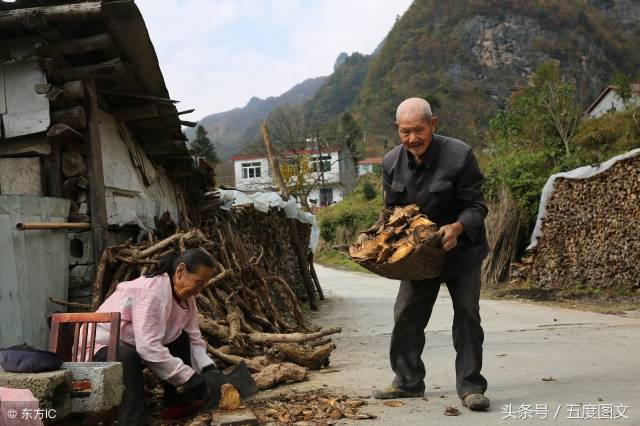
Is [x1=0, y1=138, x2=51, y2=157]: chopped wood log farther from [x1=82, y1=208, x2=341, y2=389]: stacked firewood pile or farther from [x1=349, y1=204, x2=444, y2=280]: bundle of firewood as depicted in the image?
[x1=349, y1=204, x2=444, y2=280]: bundle of firewood

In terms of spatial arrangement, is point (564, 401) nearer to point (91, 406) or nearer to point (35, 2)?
point (91, 406)

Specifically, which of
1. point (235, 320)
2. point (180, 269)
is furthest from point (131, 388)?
point (235, 320)

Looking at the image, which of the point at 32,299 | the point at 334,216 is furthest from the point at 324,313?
the point at 334,216

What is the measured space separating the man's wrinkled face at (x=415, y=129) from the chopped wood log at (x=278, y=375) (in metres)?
2.08

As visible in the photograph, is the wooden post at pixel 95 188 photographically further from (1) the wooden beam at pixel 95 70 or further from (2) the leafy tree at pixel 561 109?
(2) the leafy tree at pixel 561 109

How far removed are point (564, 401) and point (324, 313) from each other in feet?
26.5

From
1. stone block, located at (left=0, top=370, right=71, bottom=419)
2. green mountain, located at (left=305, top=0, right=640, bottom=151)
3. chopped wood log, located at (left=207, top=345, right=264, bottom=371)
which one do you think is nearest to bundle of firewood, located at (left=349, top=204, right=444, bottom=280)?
Answer: chopped wood log, located at (left=207, top=345, right=264, bottom=371)

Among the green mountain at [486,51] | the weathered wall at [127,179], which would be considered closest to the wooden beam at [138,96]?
the weathered wall at [127,179]

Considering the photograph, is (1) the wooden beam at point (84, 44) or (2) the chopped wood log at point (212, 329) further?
(2) the chopped wood log at point (212, 329)

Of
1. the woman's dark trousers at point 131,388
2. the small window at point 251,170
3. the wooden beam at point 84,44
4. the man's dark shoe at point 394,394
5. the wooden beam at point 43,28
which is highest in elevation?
the small window at point 251,170

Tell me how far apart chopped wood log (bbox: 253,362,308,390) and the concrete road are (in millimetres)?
110

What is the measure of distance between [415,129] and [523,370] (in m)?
2.39

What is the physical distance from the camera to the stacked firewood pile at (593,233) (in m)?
11.5

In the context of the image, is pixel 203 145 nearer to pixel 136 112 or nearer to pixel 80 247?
pixel 136 112
